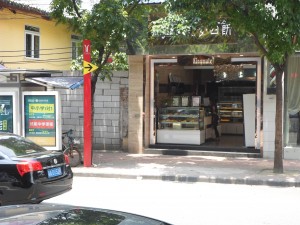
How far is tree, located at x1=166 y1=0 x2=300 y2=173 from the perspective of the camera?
1032 centimetres

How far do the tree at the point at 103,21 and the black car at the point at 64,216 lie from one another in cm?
941

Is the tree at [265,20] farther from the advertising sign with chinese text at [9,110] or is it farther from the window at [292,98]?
the advertising sign with chinese text at [9,110]

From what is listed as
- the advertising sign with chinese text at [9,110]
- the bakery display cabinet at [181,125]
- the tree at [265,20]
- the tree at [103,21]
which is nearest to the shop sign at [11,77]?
the advertising sign with chinese text at [9,110]

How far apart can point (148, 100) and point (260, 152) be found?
13.5 feet

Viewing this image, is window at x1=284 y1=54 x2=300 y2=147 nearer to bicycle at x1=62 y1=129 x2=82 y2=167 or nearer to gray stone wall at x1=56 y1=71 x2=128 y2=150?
gray stone wall at x1=56 y1=71 x2=128 y2=150

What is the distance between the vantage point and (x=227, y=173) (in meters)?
11.8

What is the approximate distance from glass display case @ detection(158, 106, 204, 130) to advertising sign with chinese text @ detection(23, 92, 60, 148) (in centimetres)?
452

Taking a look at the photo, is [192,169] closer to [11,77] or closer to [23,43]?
[11,77]

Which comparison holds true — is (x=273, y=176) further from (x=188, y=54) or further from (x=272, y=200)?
(x=188, y=54)

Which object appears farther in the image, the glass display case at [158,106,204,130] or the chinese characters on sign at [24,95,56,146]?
the glass display case at [158,106,204,130]

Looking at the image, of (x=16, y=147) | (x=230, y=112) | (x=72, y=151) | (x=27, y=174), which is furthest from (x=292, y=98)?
(x=27, y=174)

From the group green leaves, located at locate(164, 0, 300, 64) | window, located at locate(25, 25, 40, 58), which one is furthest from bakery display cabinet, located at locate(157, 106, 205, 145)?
window, located at locate(25, 25, 40, 58)

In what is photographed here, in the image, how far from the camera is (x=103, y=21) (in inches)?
473

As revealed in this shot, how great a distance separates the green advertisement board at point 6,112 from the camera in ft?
43.1
